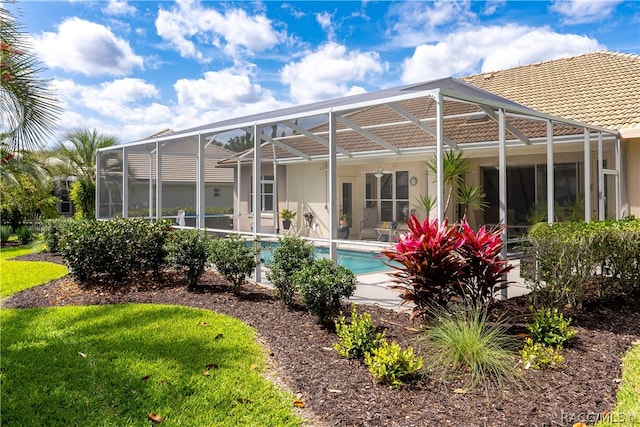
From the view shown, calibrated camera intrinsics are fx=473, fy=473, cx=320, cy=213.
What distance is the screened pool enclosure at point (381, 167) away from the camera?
32.8 feet

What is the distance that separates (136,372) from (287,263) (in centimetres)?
286

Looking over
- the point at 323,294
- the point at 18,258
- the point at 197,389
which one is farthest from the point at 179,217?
the point at 197,389

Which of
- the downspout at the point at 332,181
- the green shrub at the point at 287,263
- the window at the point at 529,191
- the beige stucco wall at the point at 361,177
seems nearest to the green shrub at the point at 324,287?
the green shrub at the point at 287,263

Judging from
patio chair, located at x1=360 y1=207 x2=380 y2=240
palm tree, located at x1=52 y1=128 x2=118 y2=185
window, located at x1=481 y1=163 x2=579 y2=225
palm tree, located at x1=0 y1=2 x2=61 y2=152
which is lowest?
patio chair, located at x1=360 y1=207 x2=380 y2=240

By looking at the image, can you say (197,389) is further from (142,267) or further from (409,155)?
(409,155)

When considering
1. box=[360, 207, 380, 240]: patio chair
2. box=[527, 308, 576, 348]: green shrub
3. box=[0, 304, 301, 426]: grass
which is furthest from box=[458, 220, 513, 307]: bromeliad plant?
box=[360, 207, 380, 240]: patio chair

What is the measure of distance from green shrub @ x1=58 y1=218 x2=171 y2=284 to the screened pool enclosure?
135 cm

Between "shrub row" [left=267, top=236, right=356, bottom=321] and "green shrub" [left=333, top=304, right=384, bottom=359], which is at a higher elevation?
"shrub row" [left=267, top=236, right=356, bottom=321]

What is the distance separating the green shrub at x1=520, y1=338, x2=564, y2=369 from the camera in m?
4.59

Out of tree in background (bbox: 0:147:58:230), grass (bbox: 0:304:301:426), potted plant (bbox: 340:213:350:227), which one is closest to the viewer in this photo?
grass (bbox: 0:304:301:426)

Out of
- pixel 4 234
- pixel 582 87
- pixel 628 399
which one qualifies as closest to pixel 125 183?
pixel 4 234

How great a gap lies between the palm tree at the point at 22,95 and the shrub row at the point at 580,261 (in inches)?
297

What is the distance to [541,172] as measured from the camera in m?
12.9

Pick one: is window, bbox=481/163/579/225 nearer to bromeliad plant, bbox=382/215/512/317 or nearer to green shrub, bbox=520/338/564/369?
bromeliad plant, bbox=382/215/512/317
